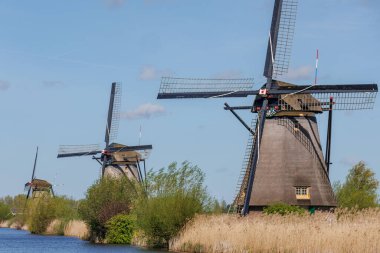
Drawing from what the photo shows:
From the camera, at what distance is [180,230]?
3653 centimetres

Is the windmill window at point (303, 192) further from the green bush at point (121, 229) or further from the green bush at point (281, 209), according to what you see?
the green bush at point (121, 229)

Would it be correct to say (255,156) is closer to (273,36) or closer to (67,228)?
(273,36)

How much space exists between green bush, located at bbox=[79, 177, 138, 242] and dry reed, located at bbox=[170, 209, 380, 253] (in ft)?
46.3

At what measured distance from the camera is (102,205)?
4956 centimetres

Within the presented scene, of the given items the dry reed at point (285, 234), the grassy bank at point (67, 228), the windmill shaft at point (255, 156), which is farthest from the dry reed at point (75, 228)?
the dry reed at point (285, 234)

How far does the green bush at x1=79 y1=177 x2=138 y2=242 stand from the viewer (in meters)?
48.7

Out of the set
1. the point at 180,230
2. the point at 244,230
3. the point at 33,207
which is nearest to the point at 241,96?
the point at 180,230

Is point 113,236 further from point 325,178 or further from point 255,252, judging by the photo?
point 255,252

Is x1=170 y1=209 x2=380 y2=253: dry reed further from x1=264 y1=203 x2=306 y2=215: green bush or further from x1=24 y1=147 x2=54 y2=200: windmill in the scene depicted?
x1=24 y1=147 x2=54 y2=200: windmill

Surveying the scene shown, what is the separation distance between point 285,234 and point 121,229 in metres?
19.5

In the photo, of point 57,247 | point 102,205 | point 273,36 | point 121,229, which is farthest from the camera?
point 102,205

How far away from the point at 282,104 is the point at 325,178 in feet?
13.5

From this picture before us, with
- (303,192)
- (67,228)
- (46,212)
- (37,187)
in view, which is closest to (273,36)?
(303,192)

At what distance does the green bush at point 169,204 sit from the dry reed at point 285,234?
1.63 meters
